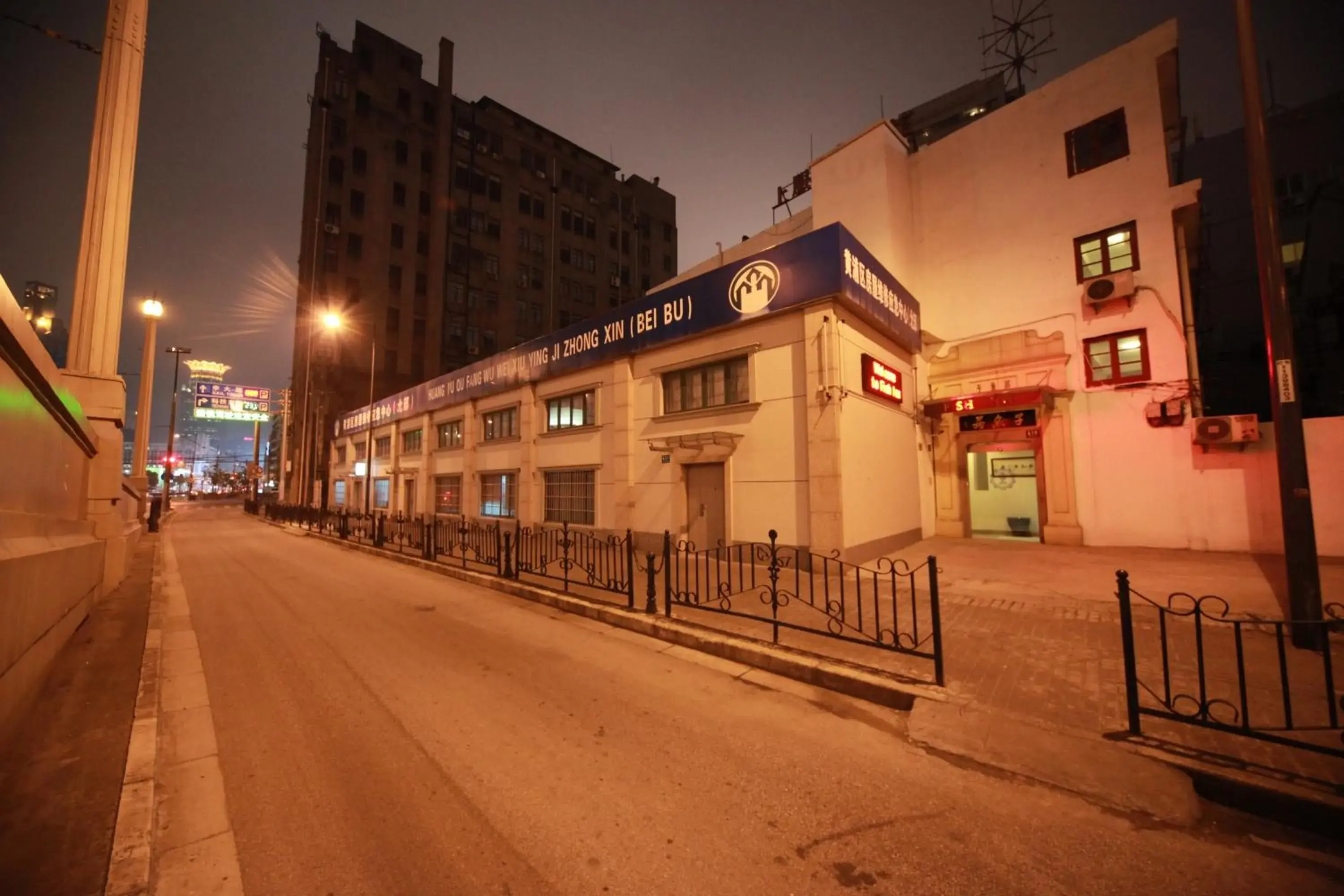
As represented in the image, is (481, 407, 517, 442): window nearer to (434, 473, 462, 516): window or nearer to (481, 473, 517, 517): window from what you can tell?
(481, 473, 517, 517): window

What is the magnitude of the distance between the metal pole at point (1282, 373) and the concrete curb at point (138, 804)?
10.2m

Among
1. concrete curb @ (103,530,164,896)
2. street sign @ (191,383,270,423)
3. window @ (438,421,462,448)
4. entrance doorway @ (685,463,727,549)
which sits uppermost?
street sign @ (191,383,270,423)

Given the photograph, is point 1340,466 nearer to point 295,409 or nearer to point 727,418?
point 727,418

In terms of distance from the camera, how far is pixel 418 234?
43750mm

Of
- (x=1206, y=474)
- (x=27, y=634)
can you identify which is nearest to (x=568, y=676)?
(x=27, y=634)

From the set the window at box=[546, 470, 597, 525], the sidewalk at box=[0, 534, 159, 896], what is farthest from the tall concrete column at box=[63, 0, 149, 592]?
the window at box=[546, 470, 597, 525]

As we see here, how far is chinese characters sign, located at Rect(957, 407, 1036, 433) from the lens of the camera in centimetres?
1430

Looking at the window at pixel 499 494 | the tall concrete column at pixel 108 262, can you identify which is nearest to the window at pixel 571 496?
the window at pixel 499 494

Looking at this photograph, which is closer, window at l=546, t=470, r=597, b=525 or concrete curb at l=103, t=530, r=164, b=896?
concrete curb at l=103, t=530, r=164, b=896

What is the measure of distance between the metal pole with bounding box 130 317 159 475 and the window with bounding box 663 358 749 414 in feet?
66.6

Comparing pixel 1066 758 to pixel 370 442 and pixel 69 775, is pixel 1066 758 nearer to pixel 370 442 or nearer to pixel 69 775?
pixel 69 775

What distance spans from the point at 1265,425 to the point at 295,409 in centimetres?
5433

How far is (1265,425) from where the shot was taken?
11.6 m

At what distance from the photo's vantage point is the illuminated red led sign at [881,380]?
12.4 m
